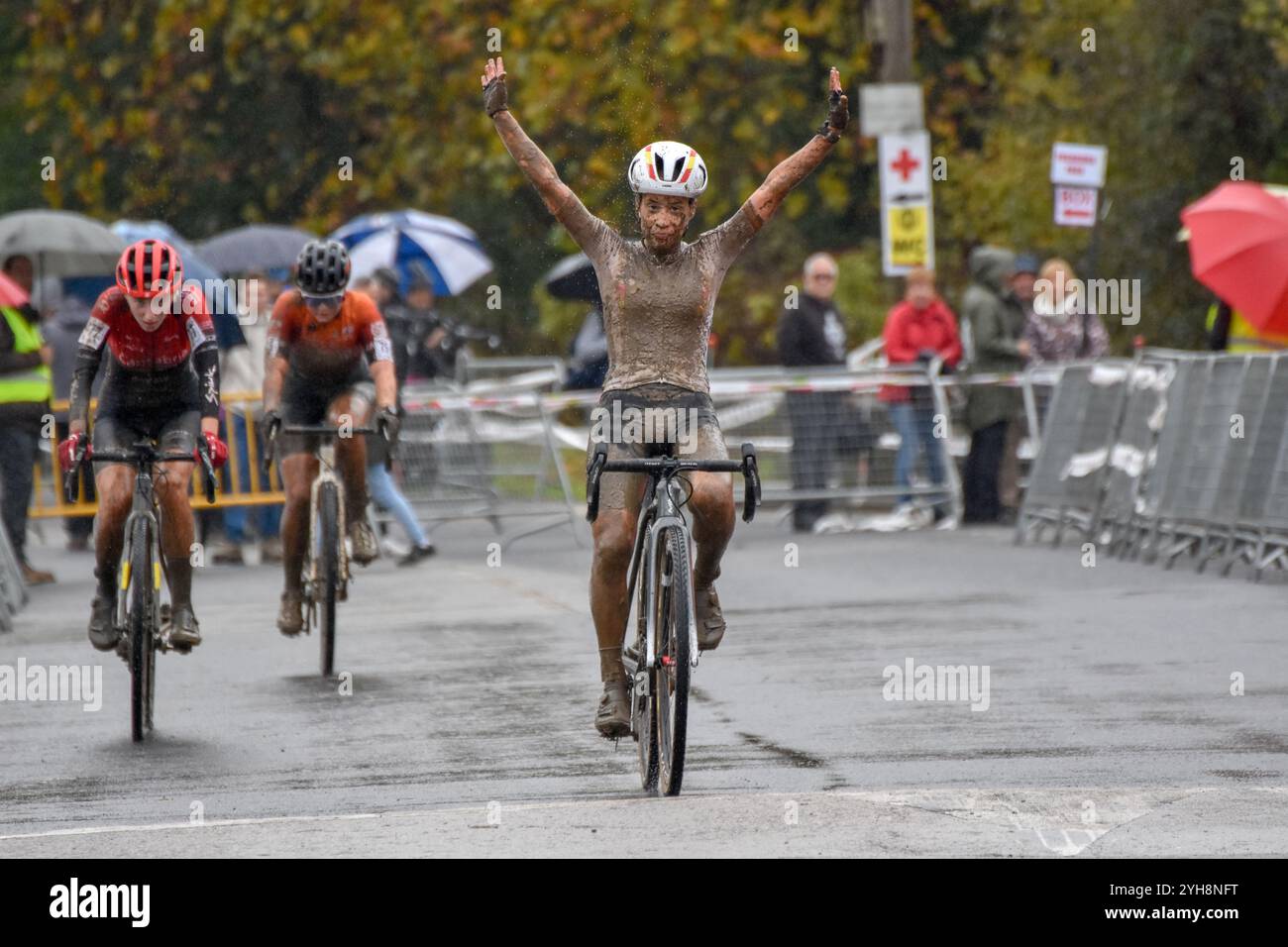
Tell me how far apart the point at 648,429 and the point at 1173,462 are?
29.9 ft

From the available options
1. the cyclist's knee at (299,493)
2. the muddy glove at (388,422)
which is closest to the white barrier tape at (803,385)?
the cyclist's knee at (299,493)

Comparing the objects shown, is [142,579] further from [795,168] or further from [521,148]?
[795,168]

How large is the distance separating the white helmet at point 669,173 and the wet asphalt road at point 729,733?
198 centimetres

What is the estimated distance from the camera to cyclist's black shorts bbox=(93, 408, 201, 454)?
36.2 ft

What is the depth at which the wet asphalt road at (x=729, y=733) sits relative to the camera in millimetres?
7773

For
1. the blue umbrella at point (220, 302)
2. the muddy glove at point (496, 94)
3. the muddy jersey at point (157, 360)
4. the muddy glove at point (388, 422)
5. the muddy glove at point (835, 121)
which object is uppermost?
the muddy glove at point (496, 94)

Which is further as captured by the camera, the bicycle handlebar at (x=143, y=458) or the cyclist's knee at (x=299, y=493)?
the cyclist's knee at (x=299, y=493)

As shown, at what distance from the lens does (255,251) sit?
2348 cm

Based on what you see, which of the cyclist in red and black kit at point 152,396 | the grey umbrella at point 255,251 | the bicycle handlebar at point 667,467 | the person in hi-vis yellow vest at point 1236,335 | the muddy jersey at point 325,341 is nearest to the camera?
the bicycle handlebar at point 667,467

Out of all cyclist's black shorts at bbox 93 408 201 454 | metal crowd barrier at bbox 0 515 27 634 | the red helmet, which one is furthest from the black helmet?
metal crowd barrier at bbox 0 515 27 634

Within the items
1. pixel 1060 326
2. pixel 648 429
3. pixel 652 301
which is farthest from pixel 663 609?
pixel 1060 326

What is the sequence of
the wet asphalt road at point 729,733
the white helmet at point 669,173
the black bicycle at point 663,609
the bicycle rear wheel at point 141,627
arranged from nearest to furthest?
the wet asphalt road at point 729,733 → the black bicycle at point 663,609 → the white helmet at point 669,173 → the bicycle rear wheel at point 141,627

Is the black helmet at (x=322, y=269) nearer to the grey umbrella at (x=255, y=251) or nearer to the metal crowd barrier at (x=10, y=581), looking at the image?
the metal crowd barrier at (x=10, y=581)

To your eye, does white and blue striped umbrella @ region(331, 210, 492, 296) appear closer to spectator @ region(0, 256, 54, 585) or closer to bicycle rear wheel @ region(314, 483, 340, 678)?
spectator @ region(0, 256, 54, 585)
